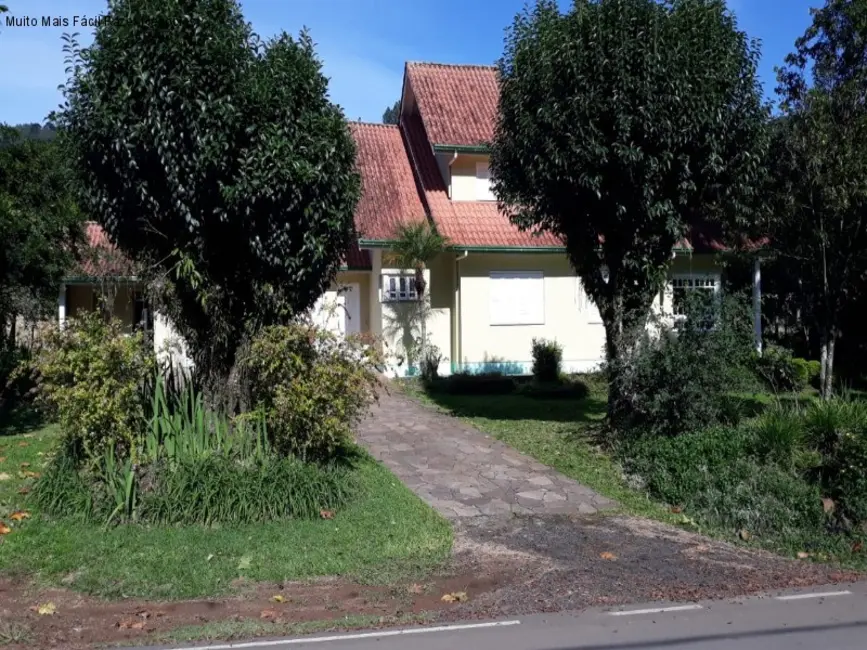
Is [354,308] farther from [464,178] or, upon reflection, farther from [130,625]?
[130,625]

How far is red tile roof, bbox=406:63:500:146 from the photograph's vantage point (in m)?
19.4

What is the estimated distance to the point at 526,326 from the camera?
1945 centimetres

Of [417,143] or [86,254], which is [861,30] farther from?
[86,254]

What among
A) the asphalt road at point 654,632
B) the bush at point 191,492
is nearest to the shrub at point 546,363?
the bush at point 191,492

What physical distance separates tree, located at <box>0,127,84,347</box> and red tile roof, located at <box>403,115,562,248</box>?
784cm

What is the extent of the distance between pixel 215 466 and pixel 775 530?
5.38 m

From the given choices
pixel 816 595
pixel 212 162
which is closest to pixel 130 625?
pixel 212 162

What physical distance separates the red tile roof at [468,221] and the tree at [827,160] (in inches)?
246

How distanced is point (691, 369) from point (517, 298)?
9772 millimetres

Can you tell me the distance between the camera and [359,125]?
2252 centimetres

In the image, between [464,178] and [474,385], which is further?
[464,178]

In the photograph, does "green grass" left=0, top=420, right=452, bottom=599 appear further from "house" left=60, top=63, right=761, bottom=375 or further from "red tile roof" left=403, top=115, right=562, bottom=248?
"red tile roof" left=403, top=115, right=562, bottom=248

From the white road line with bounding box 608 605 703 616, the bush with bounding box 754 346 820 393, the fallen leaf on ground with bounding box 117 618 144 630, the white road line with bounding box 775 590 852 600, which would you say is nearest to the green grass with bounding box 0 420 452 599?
the fallen leaf on ground with bounding box 117 618 144 630

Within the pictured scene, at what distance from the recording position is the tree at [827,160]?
12320mm
